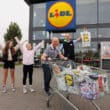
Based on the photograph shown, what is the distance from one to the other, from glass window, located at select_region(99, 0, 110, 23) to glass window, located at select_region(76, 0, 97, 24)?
46 centimetres

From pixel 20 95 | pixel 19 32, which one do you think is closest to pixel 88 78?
pixel 20 95

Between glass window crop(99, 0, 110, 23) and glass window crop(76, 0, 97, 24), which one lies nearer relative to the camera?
glass window crop(99, 0, 110, 23)

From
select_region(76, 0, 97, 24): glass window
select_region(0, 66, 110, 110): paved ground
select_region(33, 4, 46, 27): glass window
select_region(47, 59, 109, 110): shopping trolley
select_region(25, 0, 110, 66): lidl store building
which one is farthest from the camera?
select_region(33, 4, 46, 27): glass window

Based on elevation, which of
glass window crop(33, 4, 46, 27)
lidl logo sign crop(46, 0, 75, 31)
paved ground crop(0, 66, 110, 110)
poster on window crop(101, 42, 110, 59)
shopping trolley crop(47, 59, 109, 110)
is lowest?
paved ground crop(0, 66, 110, 110)

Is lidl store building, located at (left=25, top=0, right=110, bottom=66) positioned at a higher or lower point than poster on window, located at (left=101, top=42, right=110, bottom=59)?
higher

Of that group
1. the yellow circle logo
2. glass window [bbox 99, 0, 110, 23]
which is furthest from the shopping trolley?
glass window [bbox 99, 0, 110, 23]

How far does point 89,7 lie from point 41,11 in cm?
446

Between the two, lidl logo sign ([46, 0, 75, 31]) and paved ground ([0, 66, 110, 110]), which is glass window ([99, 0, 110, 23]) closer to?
lidl logo sign ([46, 0, 75, 31])

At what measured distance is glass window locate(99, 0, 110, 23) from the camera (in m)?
33.5

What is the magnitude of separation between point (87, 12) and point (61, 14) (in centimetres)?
1113

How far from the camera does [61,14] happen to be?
2319 cm

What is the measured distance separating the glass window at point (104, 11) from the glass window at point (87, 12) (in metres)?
0.46

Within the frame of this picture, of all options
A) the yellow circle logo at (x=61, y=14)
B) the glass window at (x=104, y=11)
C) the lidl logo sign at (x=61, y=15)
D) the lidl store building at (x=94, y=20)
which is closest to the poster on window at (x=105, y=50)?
the lidl logo sign at (x=61, y=15)

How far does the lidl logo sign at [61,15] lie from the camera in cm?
2300
